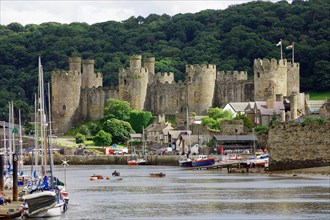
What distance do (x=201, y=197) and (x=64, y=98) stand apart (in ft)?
162

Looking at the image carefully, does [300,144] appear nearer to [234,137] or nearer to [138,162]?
[234,137]

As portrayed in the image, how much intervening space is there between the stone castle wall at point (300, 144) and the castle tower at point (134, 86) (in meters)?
37.9

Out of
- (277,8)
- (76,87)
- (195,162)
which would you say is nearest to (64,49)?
(277,8)

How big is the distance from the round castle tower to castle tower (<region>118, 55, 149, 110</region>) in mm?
3839

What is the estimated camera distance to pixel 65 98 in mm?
93562

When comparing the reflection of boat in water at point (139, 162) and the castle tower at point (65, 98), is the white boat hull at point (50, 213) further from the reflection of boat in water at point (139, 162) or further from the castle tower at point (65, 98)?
the castle tower at point (65, 98)

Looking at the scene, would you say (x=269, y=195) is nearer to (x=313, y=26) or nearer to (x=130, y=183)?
(x=130, y=183)

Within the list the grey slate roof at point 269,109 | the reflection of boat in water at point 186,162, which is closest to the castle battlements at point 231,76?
the grey slate roof at point 269,109

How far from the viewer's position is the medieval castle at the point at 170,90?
8625 cm

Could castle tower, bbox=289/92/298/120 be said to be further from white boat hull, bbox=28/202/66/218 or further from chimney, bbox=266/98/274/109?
white boat hull, bbox=28/202/66/218

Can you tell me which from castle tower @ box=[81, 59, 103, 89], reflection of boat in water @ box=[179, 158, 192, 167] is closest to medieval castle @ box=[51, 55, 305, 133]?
castle tower @ box=[81, 59, 103, 89]

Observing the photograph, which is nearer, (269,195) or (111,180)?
(269,195)

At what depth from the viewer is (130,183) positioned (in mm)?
56031

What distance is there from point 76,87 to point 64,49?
3720 cm
